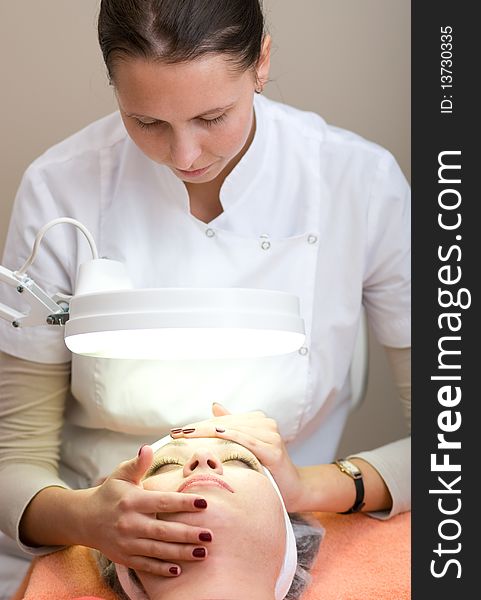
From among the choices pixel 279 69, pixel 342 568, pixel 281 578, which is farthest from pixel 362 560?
pixel 279 69

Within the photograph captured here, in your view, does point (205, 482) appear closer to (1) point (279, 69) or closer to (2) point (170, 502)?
(2) point (170, 502)

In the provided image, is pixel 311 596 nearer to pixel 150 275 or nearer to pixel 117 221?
pixel 150 275

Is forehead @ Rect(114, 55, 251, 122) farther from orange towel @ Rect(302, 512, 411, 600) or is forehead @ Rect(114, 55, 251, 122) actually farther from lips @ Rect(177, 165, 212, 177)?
orange towel @ Rect(302, 512, 411, 600)

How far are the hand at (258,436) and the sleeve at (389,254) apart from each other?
39 cm

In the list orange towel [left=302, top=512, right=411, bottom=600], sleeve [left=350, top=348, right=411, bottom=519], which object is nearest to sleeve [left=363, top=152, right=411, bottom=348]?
sleeve [left=350, top=348, right=411, bottom=519]

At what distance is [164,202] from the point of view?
1.59 m

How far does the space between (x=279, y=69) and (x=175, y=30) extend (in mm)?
840

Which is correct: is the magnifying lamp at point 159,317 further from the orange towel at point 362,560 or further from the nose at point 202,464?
the orange towel at point 362,560

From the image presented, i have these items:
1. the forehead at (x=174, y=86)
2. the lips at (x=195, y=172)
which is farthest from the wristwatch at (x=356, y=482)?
the forehead at (x=174, y=86)

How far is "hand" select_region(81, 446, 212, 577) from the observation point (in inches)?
45.6

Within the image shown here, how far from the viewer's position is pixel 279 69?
1999 millimetres

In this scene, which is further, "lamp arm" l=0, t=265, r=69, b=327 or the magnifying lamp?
"lamp arm" l=0, t=265, r=69, b=327

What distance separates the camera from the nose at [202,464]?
4.11 feet

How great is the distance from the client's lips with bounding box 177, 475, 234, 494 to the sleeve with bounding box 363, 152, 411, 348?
590mm
